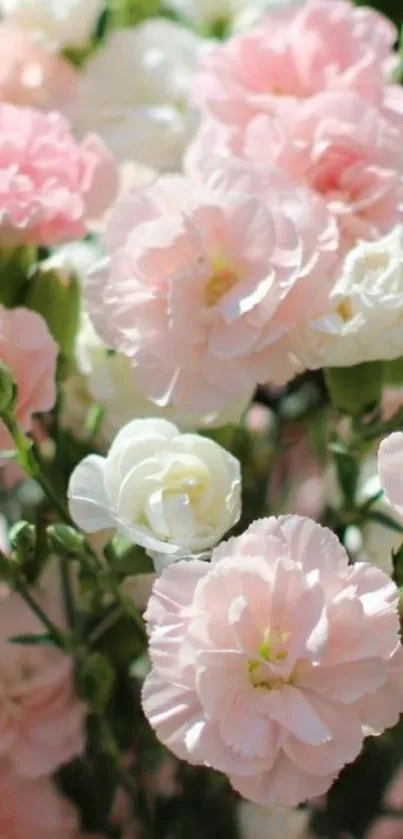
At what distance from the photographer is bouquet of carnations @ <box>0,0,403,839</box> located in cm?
33

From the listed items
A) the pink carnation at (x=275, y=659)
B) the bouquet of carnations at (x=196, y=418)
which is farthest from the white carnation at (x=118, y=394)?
the pink carnation at (x=275, y=659)

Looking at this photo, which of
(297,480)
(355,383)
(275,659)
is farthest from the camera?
(297,480)

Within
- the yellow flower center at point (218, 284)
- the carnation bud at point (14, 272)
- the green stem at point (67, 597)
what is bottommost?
the green stem at point (67, 597)

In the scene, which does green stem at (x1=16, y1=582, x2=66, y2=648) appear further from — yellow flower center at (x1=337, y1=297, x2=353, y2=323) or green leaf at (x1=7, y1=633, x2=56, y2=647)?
yellow flower center at (x1=337, y1=297, x2=353, y2=323)

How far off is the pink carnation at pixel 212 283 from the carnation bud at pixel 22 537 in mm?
64

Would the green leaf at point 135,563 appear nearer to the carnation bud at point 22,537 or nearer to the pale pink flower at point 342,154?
the carnation bud at point 22,537

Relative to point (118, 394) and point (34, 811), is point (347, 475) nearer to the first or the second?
point (118, 394)

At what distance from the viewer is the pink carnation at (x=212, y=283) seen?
0.40 m

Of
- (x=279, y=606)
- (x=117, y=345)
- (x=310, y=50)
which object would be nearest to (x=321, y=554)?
(x=279, y=606)

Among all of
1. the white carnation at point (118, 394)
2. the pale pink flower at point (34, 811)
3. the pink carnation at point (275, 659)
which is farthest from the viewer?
the pale pink flower at point (34, 811)

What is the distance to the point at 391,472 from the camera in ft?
1.14

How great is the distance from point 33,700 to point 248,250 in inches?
8.8

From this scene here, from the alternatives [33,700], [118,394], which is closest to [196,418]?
[118,394]

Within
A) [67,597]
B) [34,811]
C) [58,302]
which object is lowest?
[34,811]
